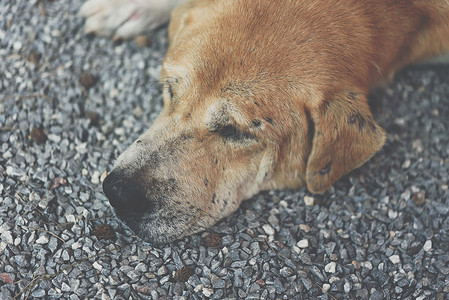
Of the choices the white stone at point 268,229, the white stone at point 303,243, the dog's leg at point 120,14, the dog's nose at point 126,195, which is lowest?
the white stone at point 303,243

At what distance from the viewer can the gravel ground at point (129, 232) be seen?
2980 mm

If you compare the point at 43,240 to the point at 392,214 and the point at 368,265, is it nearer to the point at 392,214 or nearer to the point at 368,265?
the point at 368,265

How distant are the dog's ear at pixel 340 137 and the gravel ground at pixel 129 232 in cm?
38

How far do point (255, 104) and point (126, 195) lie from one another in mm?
988

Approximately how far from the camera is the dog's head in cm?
273

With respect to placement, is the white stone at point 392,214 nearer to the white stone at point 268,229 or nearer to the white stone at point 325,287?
the white stone at point 325,287

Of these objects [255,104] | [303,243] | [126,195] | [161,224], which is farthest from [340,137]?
[126,195]

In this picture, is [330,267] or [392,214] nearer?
[330,267]

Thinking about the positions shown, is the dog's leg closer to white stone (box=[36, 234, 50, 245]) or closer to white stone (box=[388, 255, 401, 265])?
white stone (box=[36, 234, 50, 245])

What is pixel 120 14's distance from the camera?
414 cm

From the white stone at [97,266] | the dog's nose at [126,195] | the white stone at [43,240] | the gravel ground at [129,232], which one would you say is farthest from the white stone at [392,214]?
the white stone at [43,240]

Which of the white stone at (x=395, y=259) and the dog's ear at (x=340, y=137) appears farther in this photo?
the white stone at (x=395, y=259)

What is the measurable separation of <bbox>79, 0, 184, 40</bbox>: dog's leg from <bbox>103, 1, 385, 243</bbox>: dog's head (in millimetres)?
1090

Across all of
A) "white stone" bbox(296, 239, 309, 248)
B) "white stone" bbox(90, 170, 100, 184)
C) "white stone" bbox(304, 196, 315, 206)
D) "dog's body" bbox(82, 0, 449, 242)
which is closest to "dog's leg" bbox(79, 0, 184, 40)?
"dog's body" bbox(82, 0, 449, 242)
